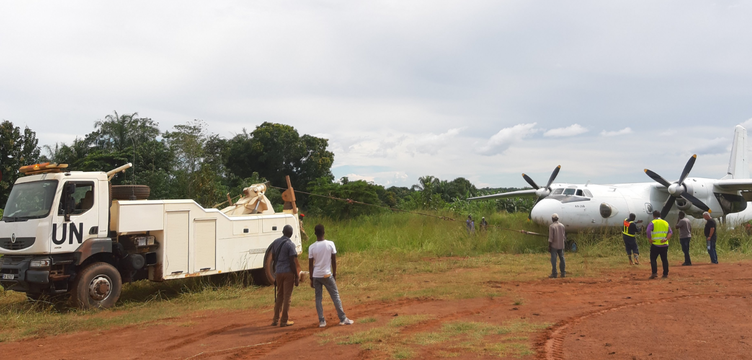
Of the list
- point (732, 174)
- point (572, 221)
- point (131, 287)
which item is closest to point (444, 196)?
point (732, 174)

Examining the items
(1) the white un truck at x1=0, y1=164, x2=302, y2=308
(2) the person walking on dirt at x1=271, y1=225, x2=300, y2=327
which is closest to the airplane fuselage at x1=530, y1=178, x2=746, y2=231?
(1) the white un truck at x1=0, y1=164, x2=302, y2=308

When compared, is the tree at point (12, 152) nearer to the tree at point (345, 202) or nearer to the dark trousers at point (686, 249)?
the tree at point (345, 202)

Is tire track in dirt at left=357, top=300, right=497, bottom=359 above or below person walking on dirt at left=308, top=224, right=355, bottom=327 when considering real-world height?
below

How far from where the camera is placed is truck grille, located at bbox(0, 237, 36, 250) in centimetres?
912

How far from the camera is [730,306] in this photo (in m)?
8.51

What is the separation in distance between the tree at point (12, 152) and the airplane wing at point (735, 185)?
30.2m

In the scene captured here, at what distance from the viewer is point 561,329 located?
6.96m

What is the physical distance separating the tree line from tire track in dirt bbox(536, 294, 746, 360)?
834 centimetres

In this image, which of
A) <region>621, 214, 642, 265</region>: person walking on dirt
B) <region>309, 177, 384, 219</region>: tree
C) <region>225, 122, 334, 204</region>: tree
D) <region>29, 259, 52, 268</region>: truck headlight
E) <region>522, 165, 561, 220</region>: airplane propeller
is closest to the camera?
<region>29, 259, 52, 268</region>: truck headlight

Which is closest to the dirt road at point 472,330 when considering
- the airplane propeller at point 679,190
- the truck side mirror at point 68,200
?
the truck side mirror at point 68,200

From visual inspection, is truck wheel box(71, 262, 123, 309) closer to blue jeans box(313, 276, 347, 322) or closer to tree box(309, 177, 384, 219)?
blue jeans box(313, 276, 347, 322)

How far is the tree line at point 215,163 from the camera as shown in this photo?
22828mm

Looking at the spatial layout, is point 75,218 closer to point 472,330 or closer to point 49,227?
point 49,227

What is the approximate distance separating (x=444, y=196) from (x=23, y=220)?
115 feet
